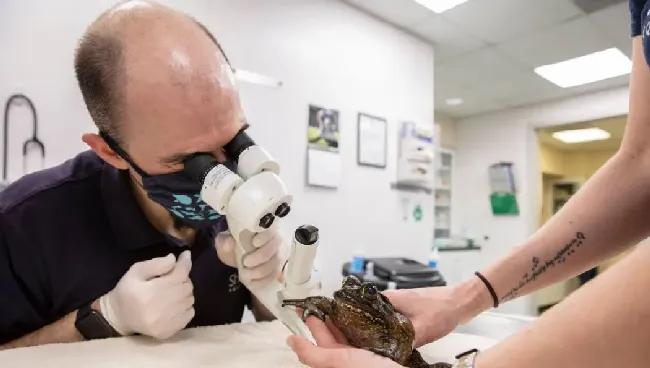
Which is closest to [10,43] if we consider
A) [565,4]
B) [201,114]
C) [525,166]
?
[201,114]

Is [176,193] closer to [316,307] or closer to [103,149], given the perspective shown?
[103,149]

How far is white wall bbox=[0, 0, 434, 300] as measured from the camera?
1.93 metres

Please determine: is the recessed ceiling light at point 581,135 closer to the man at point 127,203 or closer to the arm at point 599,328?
the man at point 127,203

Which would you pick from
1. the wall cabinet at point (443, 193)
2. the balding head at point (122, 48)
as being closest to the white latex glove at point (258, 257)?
the balding head at point (122, 48)

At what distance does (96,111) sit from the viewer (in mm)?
1088

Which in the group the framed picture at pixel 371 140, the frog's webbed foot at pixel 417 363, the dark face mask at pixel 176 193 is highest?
the framed picture at pixel 371 140

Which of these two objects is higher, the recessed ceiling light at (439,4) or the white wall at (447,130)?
the recessed ceiling light at (439,4)

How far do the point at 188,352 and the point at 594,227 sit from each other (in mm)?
862

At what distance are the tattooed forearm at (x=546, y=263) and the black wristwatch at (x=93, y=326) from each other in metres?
0.88

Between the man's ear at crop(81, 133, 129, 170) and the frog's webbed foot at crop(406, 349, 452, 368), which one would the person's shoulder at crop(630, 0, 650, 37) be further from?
the man's ear at crop(81, 133, 129, 170)

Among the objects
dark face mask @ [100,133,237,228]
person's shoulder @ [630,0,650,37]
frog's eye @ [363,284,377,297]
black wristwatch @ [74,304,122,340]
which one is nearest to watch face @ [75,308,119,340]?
black wristwatch @ [74,304,122,340]

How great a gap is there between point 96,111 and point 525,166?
5.68m

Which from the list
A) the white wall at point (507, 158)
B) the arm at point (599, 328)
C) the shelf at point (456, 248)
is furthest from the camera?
the white wall at point (507, 158)

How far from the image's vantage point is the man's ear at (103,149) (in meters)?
1.11
